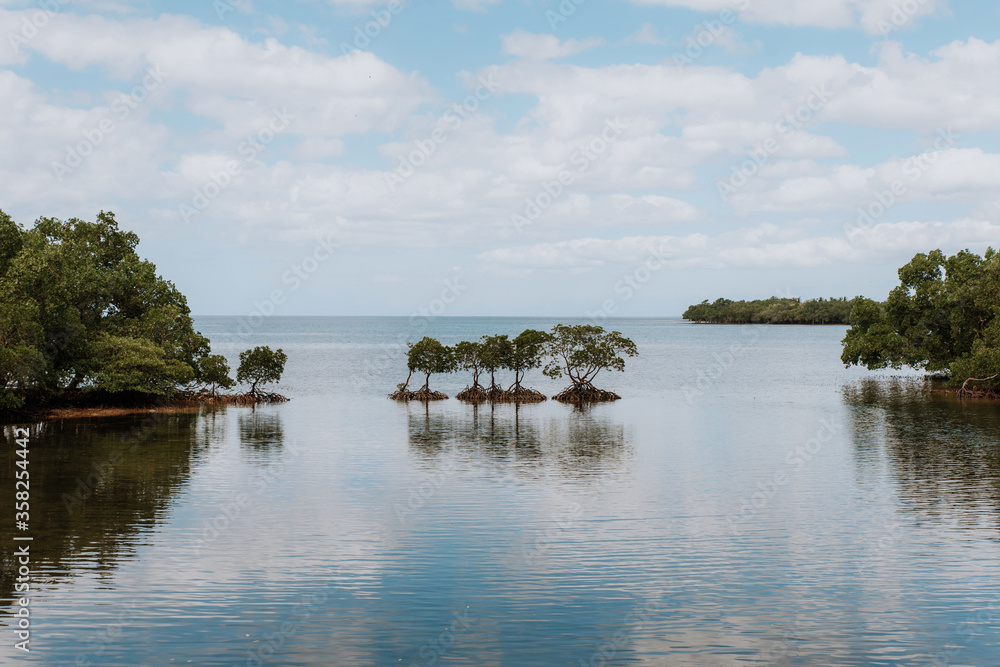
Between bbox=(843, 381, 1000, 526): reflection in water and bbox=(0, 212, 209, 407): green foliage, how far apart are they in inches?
1530

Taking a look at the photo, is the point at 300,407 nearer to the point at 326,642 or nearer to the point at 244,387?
the point at 244,387

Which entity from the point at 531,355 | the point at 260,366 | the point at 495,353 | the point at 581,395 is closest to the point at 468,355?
the point at 495,353

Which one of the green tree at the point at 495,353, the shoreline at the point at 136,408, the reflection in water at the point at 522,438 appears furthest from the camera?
the green tree at the point at 495,353

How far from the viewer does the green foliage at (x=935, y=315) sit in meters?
65.5

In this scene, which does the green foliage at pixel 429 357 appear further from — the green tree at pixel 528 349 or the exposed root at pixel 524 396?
the exposed root at pixel 524 396

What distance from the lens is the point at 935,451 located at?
37656 mm

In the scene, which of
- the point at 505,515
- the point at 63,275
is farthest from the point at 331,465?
the point at 63,275

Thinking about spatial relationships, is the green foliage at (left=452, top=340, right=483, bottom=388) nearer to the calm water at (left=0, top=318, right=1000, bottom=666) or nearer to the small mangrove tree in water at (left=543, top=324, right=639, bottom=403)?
the small mangrove tree in water at (left=543, top=324, right=639, bottom=403)

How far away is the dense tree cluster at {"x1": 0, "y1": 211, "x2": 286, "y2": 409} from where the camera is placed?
139 feet

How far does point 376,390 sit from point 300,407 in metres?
14.8

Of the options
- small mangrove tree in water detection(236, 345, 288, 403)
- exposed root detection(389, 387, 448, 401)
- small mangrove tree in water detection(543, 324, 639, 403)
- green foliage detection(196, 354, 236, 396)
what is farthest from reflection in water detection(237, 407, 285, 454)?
small mangrove tree in water detection(543, 324, 639, 403)

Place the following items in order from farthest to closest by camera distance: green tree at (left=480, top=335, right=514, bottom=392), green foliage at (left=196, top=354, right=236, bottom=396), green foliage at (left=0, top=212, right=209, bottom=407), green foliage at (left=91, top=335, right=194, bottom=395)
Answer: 1. green tree at (left=480, top=335, right=514, bottom=392)
2. green foliage at (left=196, top=354, right=236, bottom=396)
3. green foliage at (left=91, top=335, right=194, bottom=395)
4. green foliage at (left=0, top=212, right=209, bottom=407)

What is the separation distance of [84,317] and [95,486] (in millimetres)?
24662

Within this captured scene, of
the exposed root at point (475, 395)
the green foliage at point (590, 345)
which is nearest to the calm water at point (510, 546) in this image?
the green foliage at point (590, 345)
